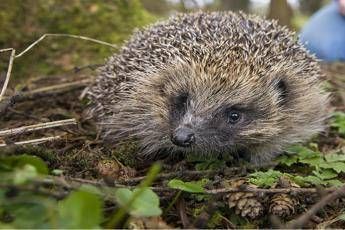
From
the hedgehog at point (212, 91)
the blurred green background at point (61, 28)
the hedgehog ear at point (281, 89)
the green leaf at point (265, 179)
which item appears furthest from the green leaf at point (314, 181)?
the blurred green background at point (61, 28)

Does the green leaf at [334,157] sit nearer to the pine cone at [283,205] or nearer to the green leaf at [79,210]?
the pine cone at [283,205]

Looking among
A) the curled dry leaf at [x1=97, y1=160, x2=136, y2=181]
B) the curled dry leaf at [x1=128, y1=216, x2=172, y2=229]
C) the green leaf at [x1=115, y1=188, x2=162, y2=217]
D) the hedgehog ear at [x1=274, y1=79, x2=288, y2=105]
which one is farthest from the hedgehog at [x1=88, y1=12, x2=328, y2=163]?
the green leaf at [x1=115, y1=188, x2=162, y2=217]

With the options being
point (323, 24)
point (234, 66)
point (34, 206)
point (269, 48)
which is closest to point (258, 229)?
point (34, 206)

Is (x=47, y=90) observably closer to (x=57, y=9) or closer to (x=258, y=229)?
(x=57, y=9)

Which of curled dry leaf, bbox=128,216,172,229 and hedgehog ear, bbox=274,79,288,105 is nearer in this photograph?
curled dry leaf, bbox=128,216,172,229

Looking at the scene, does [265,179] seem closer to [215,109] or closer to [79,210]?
[215,109]

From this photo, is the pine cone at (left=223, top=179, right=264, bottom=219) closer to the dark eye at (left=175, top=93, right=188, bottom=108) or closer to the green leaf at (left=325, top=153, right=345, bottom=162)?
the green leaf at (left=325, top=153, right=345, bottom=162)

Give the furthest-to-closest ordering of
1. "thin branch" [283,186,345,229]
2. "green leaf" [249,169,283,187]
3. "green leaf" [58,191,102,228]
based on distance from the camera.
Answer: "green leaf" [249,169,283,187]
"thin branch" [283,186,345,229]
"green leaf" [58,191,102,228]
